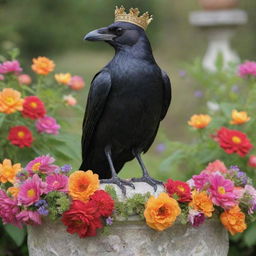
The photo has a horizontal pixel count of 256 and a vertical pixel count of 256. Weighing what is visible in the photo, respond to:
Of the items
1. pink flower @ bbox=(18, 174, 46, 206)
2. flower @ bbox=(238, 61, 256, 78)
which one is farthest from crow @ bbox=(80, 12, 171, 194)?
flower @ bbox=(238, 61, 256, 78)

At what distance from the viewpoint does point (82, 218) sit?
9.09 ft

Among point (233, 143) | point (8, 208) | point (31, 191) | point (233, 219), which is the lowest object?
point (233, 143)

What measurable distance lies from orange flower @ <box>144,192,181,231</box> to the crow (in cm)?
24

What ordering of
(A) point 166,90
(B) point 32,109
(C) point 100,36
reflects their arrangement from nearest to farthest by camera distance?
1. (C) point 100,36
2. (A) point 166,90
3. (B) point 32,109

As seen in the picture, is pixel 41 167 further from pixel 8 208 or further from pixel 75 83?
pixel 75 83

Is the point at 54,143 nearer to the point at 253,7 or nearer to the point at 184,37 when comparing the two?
the point at 253,7

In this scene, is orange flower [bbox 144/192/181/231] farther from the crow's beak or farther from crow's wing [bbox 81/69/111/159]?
the crow's beak

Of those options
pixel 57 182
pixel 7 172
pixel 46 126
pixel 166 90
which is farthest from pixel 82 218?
pixel 46 126

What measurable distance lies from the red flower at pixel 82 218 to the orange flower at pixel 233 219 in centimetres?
64

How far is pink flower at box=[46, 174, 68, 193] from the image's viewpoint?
289 cm

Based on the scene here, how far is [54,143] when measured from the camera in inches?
161

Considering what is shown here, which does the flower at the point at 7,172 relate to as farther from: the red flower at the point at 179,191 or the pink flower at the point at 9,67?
the pink flower at the point at 9,67

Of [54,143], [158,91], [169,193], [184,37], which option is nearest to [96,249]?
[169,193]

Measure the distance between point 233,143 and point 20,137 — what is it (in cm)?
138
